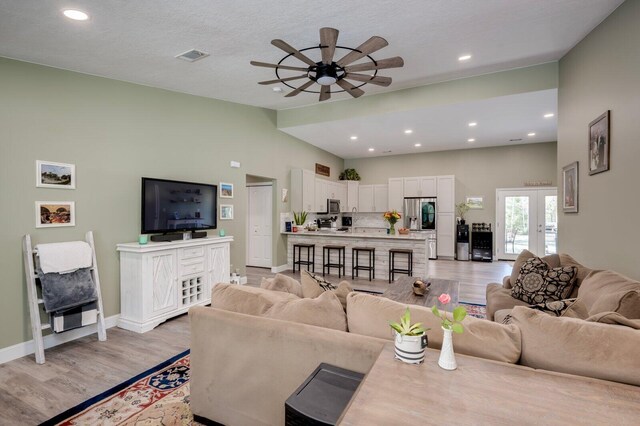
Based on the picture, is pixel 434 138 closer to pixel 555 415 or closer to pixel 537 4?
pixel 537 4

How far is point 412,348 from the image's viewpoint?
1.27 m

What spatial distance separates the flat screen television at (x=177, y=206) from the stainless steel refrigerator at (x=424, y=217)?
596 cm

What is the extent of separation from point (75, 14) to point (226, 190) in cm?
322

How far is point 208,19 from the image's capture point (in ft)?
9.32

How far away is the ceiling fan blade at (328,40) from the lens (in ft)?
8.43

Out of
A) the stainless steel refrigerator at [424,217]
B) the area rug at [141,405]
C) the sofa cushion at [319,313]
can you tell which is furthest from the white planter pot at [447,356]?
the stainless steel refrigerator at [424,217]

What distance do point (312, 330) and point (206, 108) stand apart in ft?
14.7

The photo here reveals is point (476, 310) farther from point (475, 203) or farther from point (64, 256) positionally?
point (475, 203)

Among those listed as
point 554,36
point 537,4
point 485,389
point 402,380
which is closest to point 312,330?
point 402,380

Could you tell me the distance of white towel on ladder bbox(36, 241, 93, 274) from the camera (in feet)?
9.86

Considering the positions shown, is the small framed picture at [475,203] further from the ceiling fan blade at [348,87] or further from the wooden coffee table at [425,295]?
the ceiling fan blade at [348,87]

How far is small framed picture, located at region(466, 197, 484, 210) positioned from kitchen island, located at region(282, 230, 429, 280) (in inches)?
144

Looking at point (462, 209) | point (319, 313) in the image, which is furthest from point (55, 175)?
point (462, 209)

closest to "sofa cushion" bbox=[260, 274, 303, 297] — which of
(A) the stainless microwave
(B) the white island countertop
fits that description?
(B) the white island countertop
